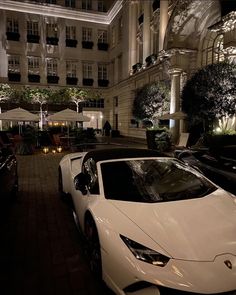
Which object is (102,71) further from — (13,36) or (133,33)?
(13,36)

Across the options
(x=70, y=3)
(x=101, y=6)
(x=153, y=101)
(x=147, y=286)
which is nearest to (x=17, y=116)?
(x=153, y=101)

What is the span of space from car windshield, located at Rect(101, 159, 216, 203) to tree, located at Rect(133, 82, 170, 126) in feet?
52.2

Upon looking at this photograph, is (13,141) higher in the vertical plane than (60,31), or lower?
lower

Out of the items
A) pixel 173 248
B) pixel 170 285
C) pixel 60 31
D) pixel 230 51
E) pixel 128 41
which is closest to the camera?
pixel 170 285

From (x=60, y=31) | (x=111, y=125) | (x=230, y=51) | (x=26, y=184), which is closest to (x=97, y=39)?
(x=60, y=31)

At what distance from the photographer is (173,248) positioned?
2.59 meters

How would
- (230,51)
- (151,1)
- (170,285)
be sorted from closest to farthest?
(170,285)
(230,51)
(151,1)

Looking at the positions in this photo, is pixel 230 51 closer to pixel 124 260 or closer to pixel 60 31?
pixel 124 260

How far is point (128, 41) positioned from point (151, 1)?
5822 mm

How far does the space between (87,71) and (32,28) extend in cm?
912

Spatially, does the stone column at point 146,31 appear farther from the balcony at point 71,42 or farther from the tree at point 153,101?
the balcony at point 71,42

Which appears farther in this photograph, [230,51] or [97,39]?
Answer: [97,39]

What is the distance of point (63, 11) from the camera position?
38062 millimetres

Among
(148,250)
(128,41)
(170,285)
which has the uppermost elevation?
(128,41)
